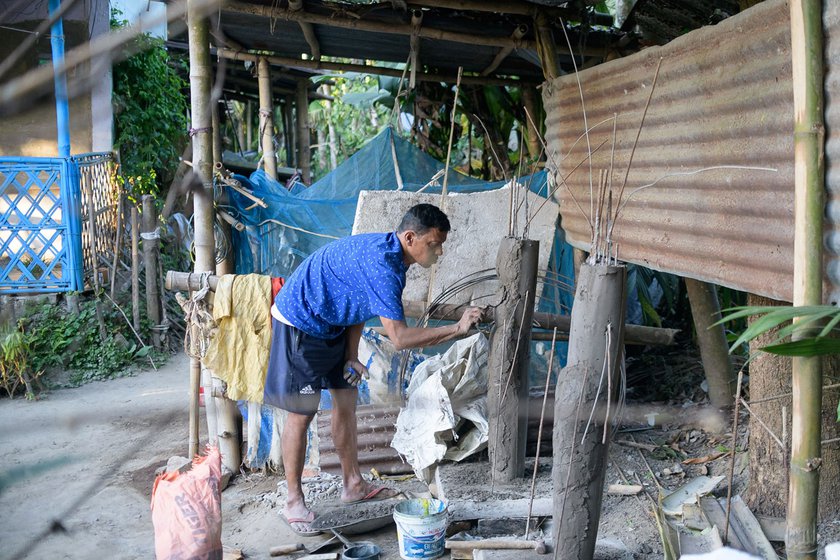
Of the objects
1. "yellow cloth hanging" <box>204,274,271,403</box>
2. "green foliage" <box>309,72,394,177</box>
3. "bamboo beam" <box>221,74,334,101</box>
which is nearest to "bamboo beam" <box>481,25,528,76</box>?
"yellow cloth hanging" <box>204,274,271,403</box>

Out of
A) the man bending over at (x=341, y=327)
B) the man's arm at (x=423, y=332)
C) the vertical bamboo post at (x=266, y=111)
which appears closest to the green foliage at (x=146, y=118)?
the vertical bamboo post at (x=266, y=111)

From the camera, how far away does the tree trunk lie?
131 inches

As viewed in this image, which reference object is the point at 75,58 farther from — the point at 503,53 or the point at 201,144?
the point at 503,53

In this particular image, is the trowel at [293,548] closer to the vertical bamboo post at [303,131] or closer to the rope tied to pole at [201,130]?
the rope tied to pole at [201,130]

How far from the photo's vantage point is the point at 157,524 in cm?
339

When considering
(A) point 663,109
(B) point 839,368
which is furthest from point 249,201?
(B) point 839,368

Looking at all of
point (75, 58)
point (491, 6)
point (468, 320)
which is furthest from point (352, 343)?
point (75, 58)

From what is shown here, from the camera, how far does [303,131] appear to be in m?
11.9

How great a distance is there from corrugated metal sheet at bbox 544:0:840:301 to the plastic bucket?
1.55 m

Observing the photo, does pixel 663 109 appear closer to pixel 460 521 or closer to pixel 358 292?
pixel 358 292

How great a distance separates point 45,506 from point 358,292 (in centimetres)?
238

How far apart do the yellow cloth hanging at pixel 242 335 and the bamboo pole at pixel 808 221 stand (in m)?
3.23

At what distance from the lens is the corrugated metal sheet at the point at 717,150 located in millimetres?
2703

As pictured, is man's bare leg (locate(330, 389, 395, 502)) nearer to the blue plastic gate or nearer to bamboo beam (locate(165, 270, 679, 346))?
bamboo beam (locate(165, 270, 679, 346))
